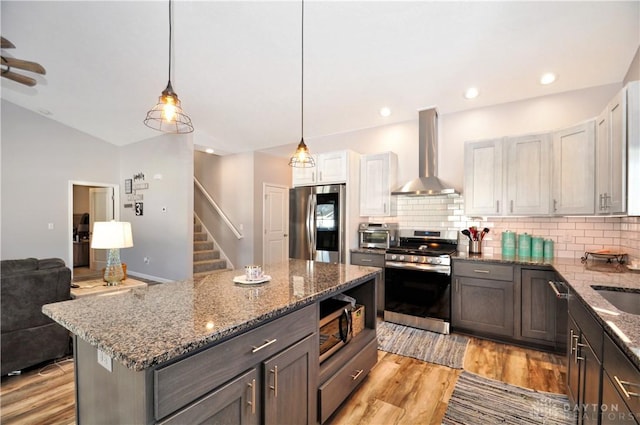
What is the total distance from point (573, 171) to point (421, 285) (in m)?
1.88

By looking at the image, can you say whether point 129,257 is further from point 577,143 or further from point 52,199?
point 577,143

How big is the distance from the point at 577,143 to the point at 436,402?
2712mm

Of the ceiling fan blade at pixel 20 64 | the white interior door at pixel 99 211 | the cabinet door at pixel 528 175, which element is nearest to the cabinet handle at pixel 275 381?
the cabinet door at pixel 528 175

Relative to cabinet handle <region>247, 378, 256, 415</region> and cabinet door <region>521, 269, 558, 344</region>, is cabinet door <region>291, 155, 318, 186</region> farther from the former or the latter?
cabinet handle <region>247, 378, 256, 415</region>

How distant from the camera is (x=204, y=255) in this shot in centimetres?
614

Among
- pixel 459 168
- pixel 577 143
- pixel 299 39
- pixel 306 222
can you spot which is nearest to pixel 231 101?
pixel 299 39

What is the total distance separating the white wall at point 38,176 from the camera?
5211 millimetres

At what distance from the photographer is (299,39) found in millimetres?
2838

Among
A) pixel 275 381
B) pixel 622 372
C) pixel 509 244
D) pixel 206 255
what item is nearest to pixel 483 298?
pixel 509 244

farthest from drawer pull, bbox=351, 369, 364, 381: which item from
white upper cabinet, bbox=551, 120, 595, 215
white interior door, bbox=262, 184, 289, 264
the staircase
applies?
the staircase

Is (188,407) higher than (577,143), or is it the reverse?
(577,143)

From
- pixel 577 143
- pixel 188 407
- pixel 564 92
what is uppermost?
pixel 564 92

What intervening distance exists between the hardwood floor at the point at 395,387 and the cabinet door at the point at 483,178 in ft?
4.97

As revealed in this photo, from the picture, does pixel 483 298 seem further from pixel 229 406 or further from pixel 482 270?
pixel 229 406
